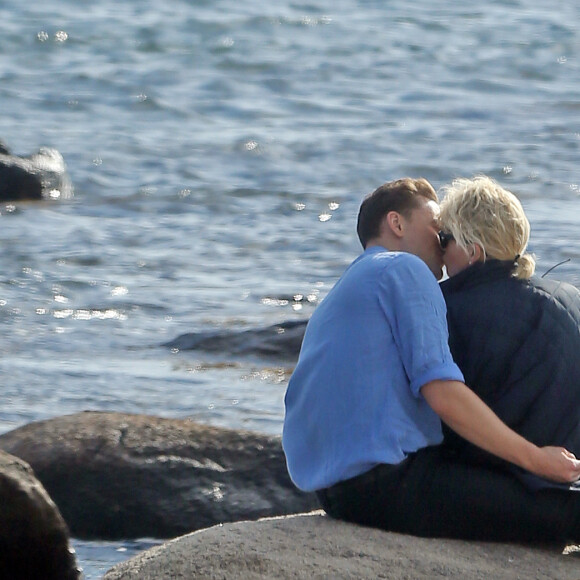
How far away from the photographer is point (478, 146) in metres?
15.0

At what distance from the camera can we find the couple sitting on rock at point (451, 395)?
12.4 ft

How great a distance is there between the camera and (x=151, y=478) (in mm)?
5172

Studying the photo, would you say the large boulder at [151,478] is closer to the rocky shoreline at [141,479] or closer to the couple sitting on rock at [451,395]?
the rocky shoreline at [141,479]

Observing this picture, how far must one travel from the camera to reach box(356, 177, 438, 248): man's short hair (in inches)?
159

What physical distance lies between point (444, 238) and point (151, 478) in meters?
1.73

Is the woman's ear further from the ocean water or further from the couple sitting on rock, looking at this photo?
the ocean water

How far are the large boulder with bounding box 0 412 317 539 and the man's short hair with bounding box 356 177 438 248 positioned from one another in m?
1.49

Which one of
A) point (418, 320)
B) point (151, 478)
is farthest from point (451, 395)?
point (151, 478)

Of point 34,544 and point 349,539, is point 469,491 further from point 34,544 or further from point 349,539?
point 34,544

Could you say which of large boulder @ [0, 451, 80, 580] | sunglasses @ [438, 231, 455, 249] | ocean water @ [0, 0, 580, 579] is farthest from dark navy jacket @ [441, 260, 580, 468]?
ocean water @ [0, 0, 580, 579]

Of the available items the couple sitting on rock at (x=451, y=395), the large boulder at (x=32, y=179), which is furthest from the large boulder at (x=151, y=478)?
the large boulder at (x=32, y=179)

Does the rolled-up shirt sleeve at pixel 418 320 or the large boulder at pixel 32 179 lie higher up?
the rolled-up shirt sleeve at pixel 418 320

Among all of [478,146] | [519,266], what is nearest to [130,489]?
[519,266]

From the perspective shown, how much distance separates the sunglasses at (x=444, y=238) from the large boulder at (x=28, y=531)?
141 cm
